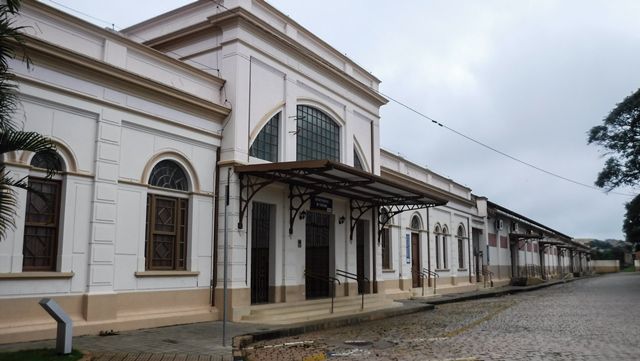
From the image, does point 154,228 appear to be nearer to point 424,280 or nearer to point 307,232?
point 307,232

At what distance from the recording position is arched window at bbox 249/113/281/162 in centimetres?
1669

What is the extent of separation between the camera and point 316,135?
19531mm

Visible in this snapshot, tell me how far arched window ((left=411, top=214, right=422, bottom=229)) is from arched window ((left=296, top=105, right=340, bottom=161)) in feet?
28.8

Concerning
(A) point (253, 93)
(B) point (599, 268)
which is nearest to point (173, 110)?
(A) point (253, 93)

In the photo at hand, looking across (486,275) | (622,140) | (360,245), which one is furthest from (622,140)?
(360,245)

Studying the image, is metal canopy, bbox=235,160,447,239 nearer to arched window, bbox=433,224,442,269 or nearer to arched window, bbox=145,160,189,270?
arched window, bbox=145,160,189,270

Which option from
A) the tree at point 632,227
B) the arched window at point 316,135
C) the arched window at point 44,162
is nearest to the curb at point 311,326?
the arched window at point 44,162

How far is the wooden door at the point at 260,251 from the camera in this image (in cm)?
1680

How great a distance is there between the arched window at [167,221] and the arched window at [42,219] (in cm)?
236

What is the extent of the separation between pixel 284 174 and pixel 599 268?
330 feet

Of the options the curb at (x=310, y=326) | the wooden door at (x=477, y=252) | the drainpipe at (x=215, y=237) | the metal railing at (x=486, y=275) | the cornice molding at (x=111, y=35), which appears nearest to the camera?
the curb at (x=310, y=326)

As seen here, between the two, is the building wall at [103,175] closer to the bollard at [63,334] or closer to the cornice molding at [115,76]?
the cornice molding at [115,76]

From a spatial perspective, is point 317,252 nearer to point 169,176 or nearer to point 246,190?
point 246,190

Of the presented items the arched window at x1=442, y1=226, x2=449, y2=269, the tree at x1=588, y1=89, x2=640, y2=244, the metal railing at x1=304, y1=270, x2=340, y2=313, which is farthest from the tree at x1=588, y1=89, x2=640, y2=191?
the metal railing at x1=304, y1=270, x2=340, y2=313
